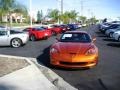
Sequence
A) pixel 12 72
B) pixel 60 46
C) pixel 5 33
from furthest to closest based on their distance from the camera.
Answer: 1. pixel 5 33
2. pixel 60 46
3. pixel 12 72

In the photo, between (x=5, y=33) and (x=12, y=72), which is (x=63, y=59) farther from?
(x=5, y=33)

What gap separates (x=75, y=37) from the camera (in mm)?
12172

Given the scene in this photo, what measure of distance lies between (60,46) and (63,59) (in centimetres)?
88

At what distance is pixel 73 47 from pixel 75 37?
160 centimetres

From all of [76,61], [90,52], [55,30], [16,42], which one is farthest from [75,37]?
[55,30]

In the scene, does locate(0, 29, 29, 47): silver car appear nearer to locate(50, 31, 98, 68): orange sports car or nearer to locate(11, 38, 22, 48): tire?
locate(11, 38, 22, 48): tire

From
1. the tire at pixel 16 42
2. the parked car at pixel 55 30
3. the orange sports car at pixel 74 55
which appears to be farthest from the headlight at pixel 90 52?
the parked car at pixel 55 30

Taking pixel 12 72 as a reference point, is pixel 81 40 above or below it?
above

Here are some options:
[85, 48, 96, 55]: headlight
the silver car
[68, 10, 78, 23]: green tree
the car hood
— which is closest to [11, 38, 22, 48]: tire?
the silver car

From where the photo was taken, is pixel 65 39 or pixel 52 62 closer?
pixel 52 62

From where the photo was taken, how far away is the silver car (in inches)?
737

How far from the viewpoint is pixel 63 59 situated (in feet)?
32.8

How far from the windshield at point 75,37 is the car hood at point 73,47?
654 millimetres

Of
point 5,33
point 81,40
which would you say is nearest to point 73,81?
point 81,40
